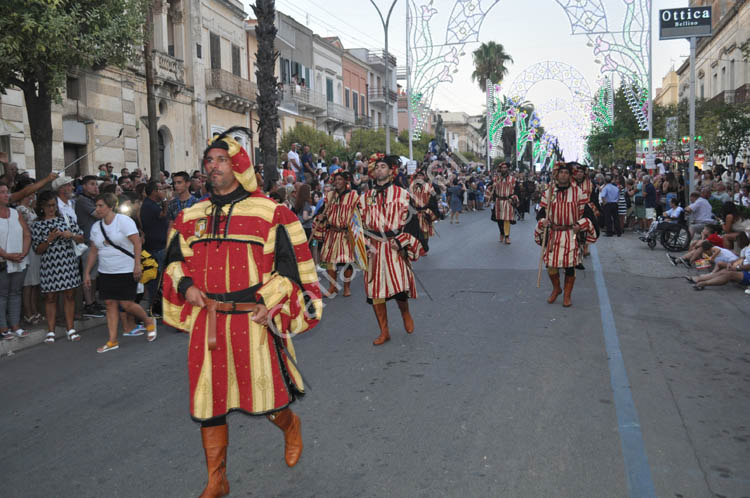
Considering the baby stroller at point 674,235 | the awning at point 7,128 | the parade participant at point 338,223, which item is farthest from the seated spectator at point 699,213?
the awning at point 7,128

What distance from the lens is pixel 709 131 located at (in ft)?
80.7

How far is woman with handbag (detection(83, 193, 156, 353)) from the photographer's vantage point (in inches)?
300

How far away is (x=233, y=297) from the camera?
371 cm

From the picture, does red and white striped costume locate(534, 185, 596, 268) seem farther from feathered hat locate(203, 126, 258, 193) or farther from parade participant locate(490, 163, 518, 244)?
parade participant locate(490, 163, 518, 244)

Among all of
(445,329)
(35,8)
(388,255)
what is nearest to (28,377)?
(388,255)

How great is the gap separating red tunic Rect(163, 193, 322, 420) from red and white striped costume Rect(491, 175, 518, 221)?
13.7 meters

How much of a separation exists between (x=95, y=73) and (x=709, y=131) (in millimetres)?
20261

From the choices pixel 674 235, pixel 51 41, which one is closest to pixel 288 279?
pixel 51 41

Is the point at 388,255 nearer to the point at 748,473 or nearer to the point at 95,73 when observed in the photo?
the point at 748,473

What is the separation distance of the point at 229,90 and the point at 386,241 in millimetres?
23998

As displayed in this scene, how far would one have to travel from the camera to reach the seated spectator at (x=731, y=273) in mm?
10297

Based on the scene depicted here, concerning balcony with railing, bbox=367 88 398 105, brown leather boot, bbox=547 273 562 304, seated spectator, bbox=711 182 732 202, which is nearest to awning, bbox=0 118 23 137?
brown leather boot, bbox=547 273 562 304

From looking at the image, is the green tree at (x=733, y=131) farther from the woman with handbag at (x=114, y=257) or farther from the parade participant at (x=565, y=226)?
the woman with handbag at (x=114, y=257)

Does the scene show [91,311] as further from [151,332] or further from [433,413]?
[433,413]
